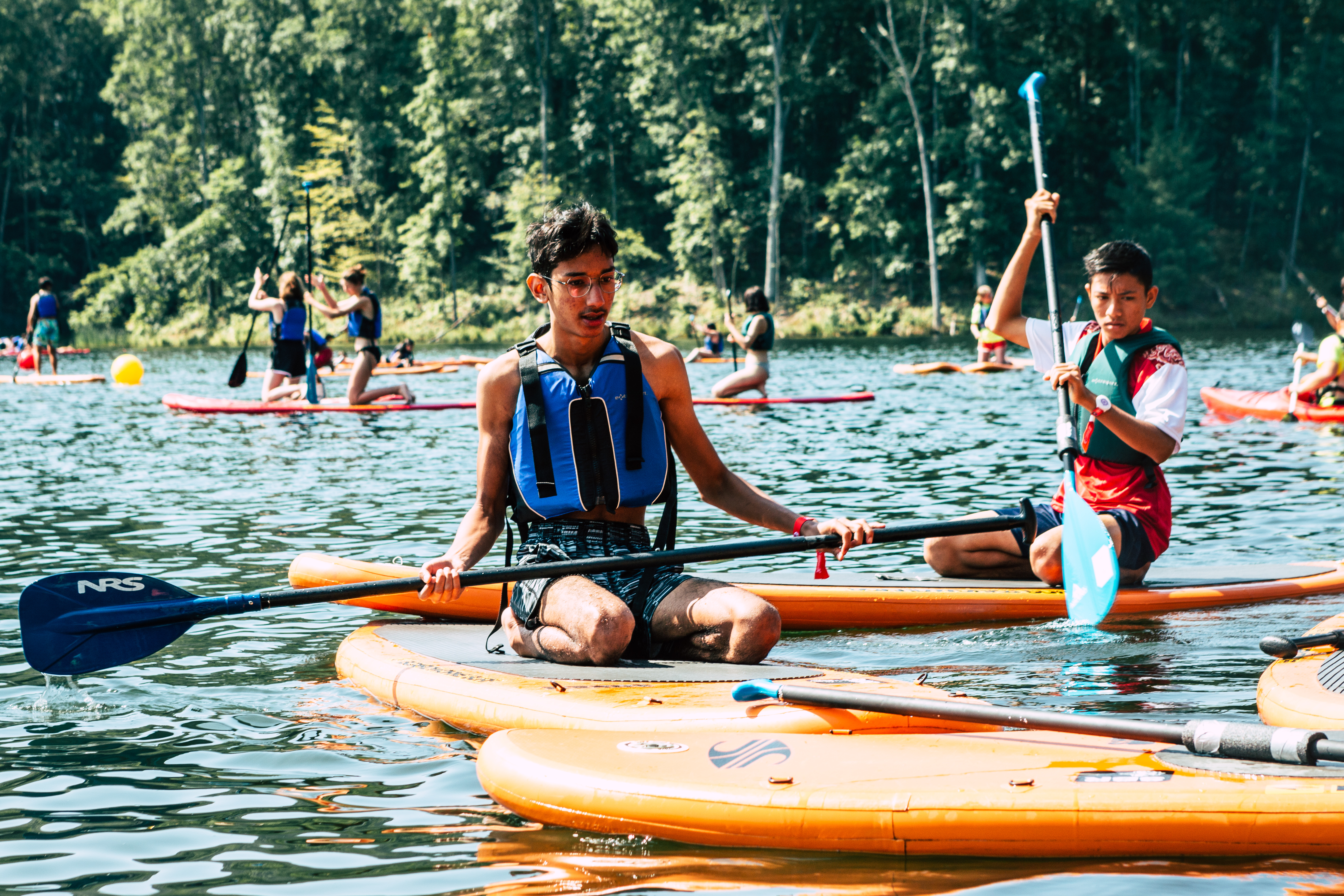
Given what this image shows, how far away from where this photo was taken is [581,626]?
155 inches

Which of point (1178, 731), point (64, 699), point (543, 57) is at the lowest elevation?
point (64, 699)

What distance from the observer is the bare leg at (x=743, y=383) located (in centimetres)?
1434

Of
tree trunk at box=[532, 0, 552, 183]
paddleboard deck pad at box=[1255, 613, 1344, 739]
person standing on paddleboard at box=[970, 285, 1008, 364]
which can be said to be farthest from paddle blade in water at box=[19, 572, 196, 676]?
tree trunk at box=[532, 0, 552, 183]

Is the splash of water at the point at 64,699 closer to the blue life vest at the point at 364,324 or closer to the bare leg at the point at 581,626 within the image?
the bare leg at the point at 581,626

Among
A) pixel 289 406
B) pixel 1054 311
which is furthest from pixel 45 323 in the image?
pixel 1054 311

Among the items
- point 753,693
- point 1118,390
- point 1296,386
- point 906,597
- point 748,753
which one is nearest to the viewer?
point 748,753

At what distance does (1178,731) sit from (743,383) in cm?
1160

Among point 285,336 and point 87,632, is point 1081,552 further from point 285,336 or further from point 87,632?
point 285,336

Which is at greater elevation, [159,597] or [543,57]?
[543,57]

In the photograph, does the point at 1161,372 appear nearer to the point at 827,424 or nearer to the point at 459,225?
the point at 827,424

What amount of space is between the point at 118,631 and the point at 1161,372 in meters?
3.62

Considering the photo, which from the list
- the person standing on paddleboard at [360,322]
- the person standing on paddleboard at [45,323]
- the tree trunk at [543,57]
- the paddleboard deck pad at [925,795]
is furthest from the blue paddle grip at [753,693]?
the tree trunk at [543,57]

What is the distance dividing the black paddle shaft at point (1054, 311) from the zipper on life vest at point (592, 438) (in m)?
1.69

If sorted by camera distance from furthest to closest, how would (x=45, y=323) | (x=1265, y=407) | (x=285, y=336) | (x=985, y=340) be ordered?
(x=45, y=323), (x=985, y=340), (x=285, y=336), (x=1265, y=407)
